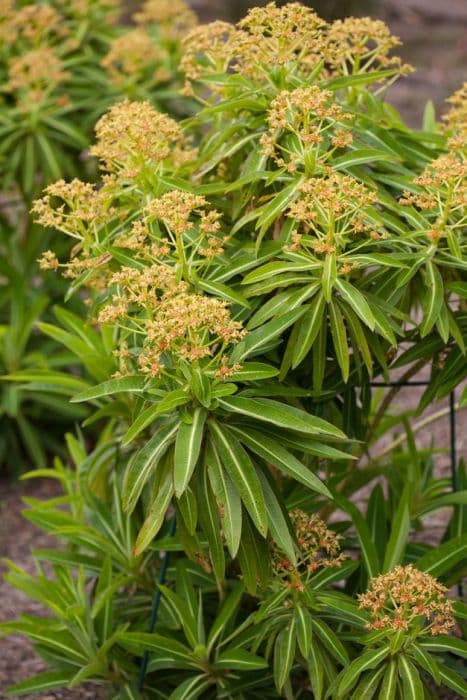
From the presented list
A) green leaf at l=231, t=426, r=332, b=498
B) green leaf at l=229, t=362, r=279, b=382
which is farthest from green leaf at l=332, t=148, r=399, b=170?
green leaf at l=231, t=426, r=332, b=498

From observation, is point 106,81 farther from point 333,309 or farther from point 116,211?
point 333,309

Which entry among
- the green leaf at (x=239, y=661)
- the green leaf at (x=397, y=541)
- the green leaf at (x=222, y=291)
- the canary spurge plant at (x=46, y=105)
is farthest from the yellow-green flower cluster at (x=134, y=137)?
the canary spurge plant at (x=46, y=105)

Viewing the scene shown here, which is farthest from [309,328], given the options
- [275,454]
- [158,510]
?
[158,510]

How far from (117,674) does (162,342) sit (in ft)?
4.27

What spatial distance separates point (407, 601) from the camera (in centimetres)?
250

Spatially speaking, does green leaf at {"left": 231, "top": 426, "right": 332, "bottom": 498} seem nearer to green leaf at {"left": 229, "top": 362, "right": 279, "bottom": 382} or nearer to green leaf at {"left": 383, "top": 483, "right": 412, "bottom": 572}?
green leaf at {"left": 229, "top": 362, "right": 279, "bottom": 382}

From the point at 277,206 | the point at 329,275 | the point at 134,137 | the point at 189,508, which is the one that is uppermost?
the point at 134,137

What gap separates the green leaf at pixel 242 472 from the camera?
2.42 metres

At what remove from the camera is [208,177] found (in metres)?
3.08

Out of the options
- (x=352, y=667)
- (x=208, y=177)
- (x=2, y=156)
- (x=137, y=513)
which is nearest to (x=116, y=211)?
(x=208, y=177)

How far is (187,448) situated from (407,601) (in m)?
0.61

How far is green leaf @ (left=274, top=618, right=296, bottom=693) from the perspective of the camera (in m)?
2.65

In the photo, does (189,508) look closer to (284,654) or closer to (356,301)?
(284,654)

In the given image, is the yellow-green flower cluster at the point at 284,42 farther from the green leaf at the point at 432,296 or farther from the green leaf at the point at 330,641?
the green leaf at the point at 330,641
